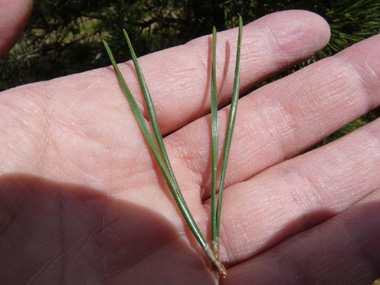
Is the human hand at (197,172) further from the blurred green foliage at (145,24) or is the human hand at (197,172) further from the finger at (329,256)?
the blurred green foliage at (145,24)

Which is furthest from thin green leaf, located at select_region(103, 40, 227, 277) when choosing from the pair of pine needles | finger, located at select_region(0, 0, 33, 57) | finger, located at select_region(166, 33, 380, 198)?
finger, located at select_region(0, 0, 33, 57)

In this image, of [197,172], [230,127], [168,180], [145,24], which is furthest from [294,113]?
[145,24]

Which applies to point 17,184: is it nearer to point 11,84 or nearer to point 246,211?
point 246,211

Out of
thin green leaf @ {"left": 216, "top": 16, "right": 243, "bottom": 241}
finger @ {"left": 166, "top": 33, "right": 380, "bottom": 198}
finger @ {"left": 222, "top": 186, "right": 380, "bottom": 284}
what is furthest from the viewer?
finger @ {"left": 166, "top": 33, "right": 380, "bottom": 198}

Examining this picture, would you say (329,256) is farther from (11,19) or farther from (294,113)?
(11,19)

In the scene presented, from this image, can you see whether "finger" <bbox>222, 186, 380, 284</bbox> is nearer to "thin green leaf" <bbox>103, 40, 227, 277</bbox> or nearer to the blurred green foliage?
"thin green leaf" <bbox>103, 40, 227, 277</bbox>

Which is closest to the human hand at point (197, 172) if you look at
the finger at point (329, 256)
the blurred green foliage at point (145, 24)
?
the finger at point (329, 256)
